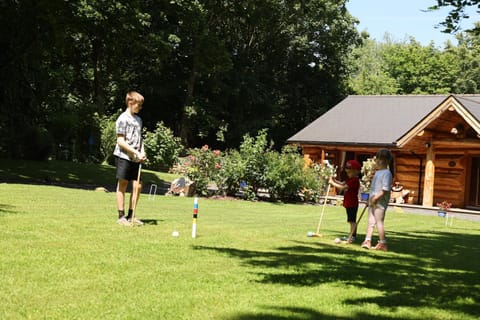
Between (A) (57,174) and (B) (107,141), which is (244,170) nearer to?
(A) (57,174)

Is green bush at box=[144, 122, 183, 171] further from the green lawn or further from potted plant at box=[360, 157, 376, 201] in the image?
the green lawn

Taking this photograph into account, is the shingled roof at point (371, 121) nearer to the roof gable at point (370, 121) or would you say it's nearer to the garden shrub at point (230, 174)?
the roof gable at point (370, 121)

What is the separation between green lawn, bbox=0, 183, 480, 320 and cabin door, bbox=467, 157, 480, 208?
57.5 feet

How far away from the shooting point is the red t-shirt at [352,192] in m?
10.1

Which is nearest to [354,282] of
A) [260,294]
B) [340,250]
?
[260,294]

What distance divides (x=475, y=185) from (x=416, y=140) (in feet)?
13.0

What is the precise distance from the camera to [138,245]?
726 centimetres

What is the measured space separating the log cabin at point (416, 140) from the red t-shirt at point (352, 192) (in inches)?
546

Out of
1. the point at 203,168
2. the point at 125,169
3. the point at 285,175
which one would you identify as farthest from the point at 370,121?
the point at 125,169

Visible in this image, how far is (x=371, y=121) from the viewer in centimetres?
2983

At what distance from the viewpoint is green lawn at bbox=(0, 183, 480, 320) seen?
15.1 ft

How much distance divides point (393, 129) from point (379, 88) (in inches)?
1275

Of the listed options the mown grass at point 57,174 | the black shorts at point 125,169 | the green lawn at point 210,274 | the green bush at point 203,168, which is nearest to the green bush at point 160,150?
the mown grass at point 57,174

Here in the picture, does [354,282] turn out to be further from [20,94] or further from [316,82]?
[316,82]
